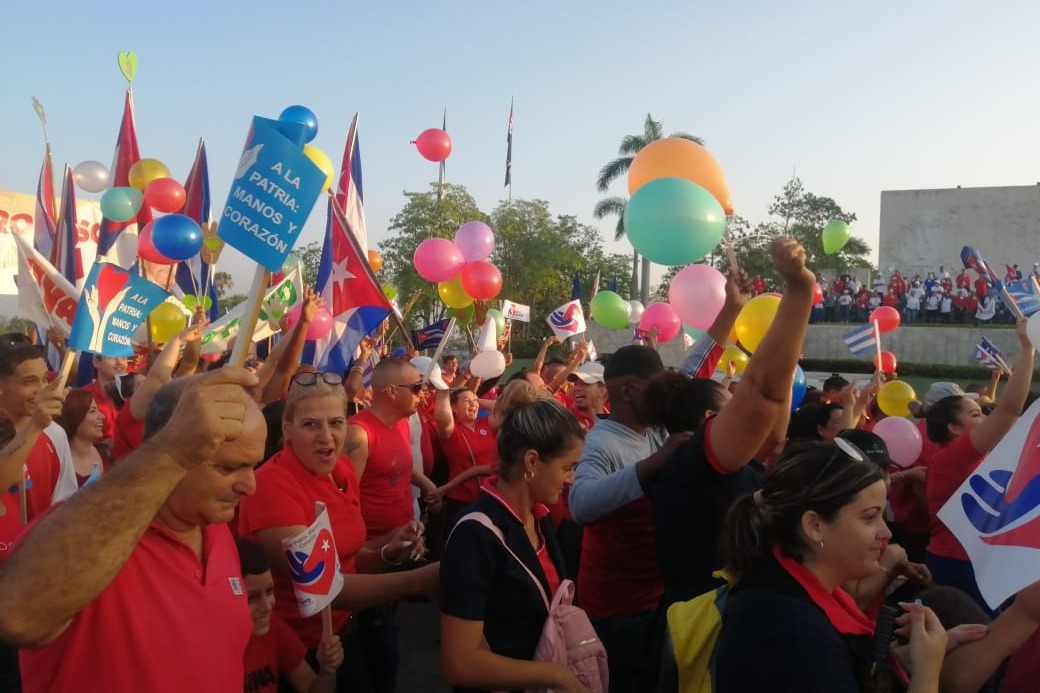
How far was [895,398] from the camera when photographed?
291 inches

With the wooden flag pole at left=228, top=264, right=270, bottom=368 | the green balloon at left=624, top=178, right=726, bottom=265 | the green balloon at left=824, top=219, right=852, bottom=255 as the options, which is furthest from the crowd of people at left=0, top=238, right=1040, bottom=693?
the green balloon at left=824, top=219, right=852, bottom=255

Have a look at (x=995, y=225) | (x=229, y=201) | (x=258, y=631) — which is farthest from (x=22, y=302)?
(x=995, y=225)

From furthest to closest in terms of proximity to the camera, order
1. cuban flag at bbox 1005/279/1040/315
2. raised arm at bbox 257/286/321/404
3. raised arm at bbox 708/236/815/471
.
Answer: cuban flag at bbox 1005/279/1040/315, raised arm at bbox 257/286/321/404, raised arm at bbox 708/236/815/471

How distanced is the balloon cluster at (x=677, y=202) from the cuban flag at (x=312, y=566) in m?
2.60

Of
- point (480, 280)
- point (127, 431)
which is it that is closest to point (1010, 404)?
point (127, 431)

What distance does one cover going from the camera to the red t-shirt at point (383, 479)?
165 inches

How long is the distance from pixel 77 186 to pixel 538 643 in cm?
1168

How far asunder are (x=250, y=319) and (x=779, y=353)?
4.83ft

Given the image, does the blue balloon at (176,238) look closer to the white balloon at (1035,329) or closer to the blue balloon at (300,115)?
Result: the blue balloon at (300,115)

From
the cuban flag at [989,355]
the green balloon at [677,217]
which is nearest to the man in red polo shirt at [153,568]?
the green balloon at [677,217]

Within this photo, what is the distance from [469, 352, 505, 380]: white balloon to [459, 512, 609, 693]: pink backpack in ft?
18.5

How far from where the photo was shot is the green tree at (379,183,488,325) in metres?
38.2

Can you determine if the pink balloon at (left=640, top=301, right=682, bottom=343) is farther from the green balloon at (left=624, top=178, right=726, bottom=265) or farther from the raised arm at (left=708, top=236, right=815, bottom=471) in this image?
the raised arm at (left=708, top=236, right=815, bottom=471)

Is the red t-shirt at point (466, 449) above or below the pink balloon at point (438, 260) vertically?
below
